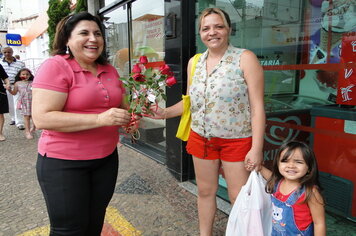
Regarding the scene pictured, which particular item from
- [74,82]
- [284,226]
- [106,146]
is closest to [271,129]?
[284,226]

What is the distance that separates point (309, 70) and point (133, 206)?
233 centimetres

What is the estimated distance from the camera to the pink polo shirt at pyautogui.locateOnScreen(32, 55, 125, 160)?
5.13 feet

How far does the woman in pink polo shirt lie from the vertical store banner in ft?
6.72

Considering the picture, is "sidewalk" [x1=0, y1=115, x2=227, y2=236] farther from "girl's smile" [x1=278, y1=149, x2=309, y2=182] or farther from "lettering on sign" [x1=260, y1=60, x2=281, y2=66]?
"lettering on sign" [x1=260, y1=60, x2=281, y2=66]

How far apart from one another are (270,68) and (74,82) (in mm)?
2206

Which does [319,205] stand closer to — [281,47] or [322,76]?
[322,76]

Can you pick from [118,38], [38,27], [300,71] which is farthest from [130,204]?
[38,27]

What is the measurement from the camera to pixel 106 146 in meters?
1.79

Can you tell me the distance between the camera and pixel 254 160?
1.89 meters

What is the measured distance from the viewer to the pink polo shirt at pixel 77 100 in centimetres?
156

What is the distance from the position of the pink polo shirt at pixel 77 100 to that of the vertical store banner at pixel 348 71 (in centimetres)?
207

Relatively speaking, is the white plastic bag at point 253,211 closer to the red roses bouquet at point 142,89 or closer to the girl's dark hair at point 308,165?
the girl's dark hair at point 308,165

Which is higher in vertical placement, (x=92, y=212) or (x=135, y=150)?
(x=92, y=212)


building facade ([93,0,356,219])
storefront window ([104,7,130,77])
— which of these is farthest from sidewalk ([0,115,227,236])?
storefront window ([104,7,130,77])
